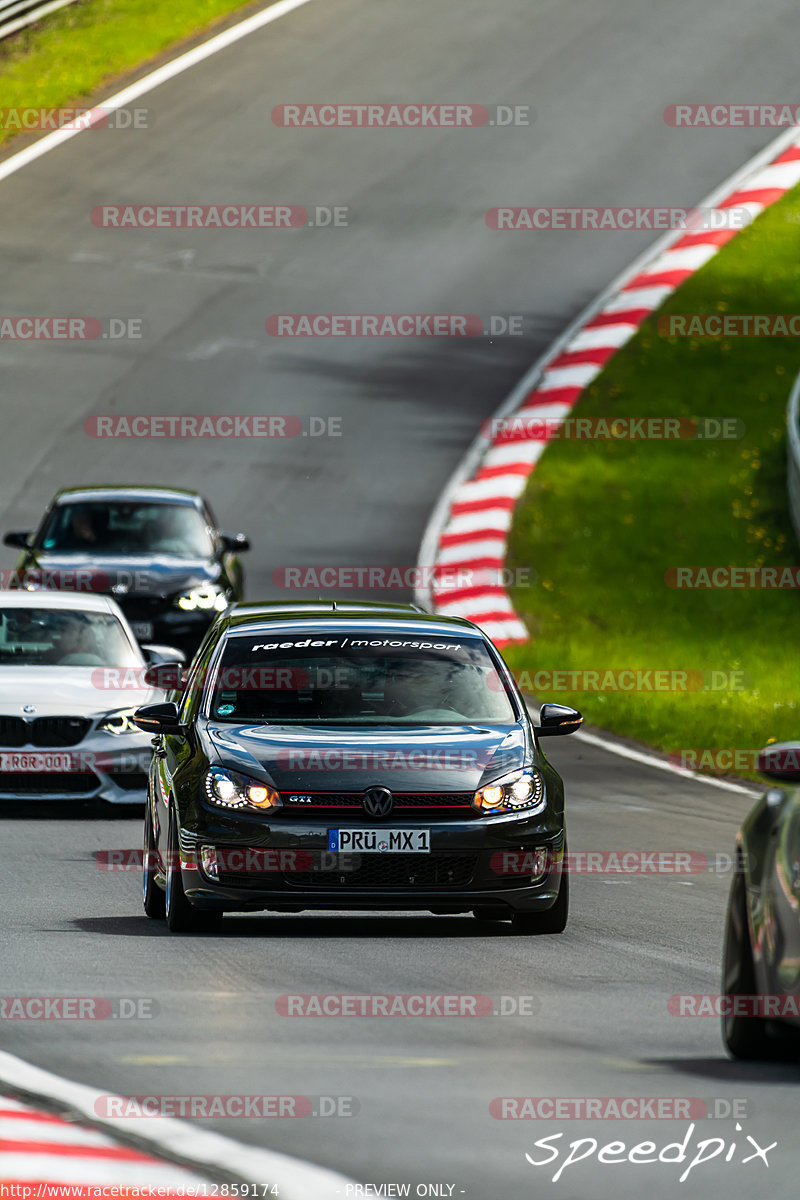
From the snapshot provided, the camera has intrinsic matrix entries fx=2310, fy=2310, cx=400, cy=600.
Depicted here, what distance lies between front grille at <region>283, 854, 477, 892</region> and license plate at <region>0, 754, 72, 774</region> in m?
5.57

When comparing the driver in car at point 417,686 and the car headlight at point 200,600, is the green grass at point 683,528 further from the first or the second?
the driver in car at point 417,686

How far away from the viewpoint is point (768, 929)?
7605 millimetres

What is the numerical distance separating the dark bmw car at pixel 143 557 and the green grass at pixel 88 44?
76.0 ft

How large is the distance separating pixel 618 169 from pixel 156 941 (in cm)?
3395

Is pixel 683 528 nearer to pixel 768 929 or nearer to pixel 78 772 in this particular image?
pixel 78 772

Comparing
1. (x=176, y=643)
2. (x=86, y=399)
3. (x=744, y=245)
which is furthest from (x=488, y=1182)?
(x=744, y=245)

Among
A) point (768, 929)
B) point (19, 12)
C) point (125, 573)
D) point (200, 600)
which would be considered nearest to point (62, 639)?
point (200, 600)

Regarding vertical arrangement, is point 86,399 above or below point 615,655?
above

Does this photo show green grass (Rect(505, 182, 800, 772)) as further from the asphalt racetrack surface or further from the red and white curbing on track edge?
the asphalt racetrack surface

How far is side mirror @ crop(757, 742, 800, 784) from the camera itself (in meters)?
7.71

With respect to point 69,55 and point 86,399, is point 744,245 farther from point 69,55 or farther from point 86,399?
point 69,55

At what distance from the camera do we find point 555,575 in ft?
92.6

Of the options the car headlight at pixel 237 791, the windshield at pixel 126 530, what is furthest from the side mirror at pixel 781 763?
the windshield at pixel 126 530

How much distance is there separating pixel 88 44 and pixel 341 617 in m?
38.3
